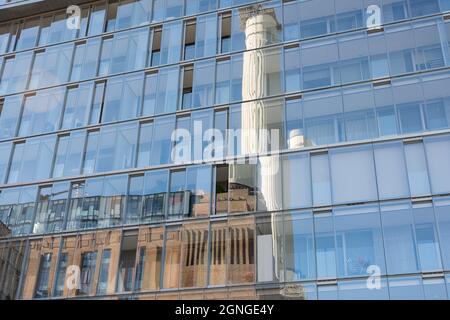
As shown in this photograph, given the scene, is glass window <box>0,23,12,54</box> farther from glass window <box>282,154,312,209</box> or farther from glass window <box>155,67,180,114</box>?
glass window <box>282,154,312,209</box>

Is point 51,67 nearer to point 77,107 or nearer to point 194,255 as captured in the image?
point 77,107

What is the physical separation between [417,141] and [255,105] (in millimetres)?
6071

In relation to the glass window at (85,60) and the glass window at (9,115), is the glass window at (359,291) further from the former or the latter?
the glass window at (9,115)

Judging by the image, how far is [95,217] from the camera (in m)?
24.0

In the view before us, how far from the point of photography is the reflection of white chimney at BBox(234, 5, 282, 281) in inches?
859

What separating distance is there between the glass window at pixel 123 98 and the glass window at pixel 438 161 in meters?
11.3

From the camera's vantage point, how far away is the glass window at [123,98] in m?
26.1

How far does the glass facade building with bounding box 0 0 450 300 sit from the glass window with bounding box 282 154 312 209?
45mm

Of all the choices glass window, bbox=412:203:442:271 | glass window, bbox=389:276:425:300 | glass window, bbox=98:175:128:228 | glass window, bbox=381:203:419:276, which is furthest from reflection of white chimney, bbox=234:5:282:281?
glass window, bbox=98:175:128:228

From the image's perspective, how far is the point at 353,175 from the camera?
70.6 feet

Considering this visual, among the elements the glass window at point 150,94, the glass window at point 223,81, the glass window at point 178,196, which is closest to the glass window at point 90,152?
the glass window at point 150,94
